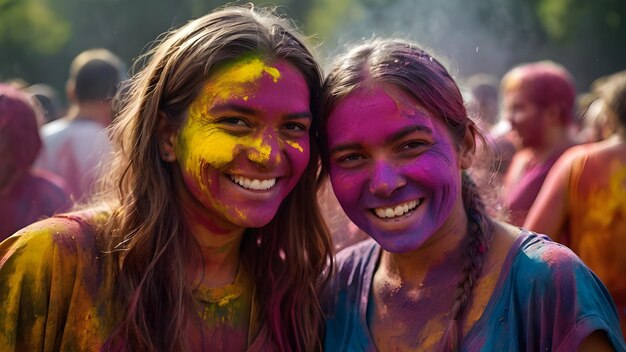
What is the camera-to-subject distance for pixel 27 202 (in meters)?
4.21

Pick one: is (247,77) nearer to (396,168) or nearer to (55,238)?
(396,168)

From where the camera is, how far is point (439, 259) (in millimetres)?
2725

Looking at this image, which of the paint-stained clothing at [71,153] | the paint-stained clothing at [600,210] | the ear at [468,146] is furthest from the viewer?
the paint-stained clothing at [71,153]

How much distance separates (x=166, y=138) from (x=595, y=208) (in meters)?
2.12

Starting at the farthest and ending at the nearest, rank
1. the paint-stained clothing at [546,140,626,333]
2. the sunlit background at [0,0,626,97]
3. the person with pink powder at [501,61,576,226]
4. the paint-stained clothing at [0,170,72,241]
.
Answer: the sunlit background at [0,0,626,97] < the person with pink powder at [501,61,576,226] < the paint-stained clothing at [0,170,72,241] < the paint-stained clothing at [546,140,626,333]

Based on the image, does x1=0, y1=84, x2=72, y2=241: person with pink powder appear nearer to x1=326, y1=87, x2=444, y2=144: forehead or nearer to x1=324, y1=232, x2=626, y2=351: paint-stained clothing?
x1=326, y1=87, x2=444, y2=144: forehead

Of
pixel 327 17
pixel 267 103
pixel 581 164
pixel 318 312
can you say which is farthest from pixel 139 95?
pixel 327 17

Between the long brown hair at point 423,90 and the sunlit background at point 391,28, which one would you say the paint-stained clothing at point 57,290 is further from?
the sunlit background at point 391,28

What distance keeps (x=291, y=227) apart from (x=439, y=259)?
520 mm

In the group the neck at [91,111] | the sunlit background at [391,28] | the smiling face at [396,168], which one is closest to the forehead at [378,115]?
the smiling face at [396,168]

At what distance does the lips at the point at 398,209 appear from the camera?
2613 mm

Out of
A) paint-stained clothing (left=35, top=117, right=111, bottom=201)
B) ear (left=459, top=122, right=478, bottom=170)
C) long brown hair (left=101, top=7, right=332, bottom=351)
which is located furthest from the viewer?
paint-stained clothing (left=35, top=117, right=111, bottom=201)

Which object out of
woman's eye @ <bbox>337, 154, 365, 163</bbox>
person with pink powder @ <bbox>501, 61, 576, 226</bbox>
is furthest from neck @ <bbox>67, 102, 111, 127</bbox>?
woman's eye @ <bbox>337, 154, 365, 163</bbox>

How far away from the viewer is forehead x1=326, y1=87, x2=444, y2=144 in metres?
2.60
